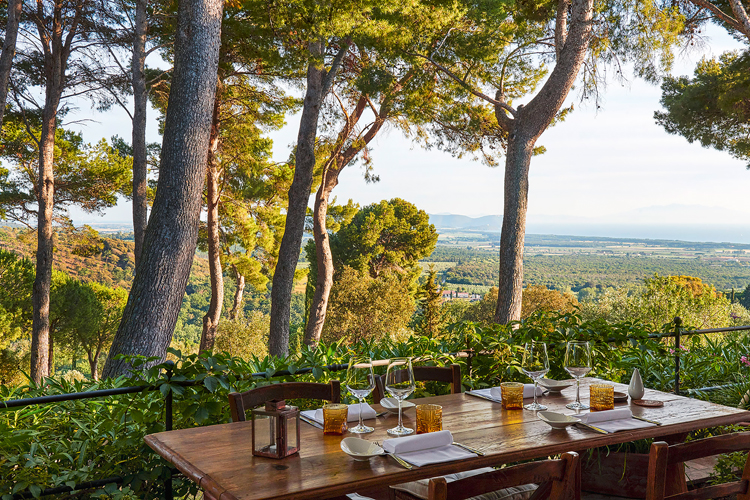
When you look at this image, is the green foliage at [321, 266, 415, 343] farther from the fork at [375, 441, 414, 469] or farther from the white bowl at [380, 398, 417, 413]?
the fork at [375, 441, 414, 469]

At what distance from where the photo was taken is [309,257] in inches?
1009

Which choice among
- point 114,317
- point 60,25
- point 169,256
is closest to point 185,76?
point 169,256

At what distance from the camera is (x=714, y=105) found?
29.0 ft

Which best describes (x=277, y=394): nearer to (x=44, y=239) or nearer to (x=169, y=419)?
(x=169, y=419)

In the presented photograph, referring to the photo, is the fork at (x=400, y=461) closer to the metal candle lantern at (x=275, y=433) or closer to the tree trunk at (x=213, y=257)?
the metal candle lantern at (x=275, y=433)

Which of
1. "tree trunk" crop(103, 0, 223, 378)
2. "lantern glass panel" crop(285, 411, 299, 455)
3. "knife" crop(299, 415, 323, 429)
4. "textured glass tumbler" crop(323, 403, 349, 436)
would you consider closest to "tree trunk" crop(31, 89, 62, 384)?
"tree trunk" crop(103, 0, 223, 378)

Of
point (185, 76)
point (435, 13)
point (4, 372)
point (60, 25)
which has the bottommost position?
point (4, 372)

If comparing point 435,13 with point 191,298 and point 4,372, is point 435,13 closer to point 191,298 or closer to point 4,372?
point 4,372

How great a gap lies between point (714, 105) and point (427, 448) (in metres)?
9.33

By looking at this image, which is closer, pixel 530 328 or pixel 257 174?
pixel 530 328

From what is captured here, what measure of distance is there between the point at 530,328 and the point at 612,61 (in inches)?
202

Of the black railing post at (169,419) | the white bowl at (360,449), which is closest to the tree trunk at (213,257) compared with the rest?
the black railing post at (169,419)

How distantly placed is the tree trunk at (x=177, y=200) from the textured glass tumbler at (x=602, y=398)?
3.47 metres

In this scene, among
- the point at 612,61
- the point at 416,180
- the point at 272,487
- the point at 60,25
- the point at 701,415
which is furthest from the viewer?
the point at 416,180
